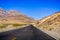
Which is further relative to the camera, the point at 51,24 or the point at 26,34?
the point at 51,24

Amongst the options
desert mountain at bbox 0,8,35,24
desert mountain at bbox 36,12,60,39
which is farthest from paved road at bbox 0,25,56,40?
desert mountain at bbox 0,8,35,24

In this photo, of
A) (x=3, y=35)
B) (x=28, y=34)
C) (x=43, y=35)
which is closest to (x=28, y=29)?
(x=28, y=34)

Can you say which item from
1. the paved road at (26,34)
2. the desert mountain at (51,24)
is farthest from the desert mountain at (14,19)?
the paved road at (26,34)

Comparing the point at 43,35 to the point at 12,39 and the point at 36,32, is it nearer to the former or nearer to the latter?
the point at 36,32

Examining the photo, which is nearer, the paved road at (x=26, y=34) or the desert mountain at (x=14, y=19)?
the paved road at (x=26, y=34)

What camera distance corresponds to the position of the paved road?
5238 millimetres

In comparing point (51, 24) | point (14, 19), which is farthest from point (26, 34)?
point (14, 19)

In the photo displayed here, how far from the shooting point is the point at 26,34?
218 inches

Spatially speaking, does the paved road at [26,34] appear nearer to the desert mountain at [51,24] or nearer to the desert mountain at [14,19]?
the desert mountain at [51,24]

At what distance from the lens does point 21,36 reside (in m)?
5.48

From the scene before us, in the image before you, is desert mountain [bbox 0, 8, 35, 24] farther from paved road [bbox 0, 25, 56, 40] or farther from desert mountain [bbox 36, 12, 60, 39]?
paved road [bbox 0, 25, 56, 40]

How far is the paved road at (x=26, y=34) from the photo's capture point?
206 inches

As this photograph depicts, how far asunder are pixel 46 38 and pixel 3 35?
55.2 inches

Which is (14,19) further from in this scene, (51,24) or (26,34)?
(26,34)
